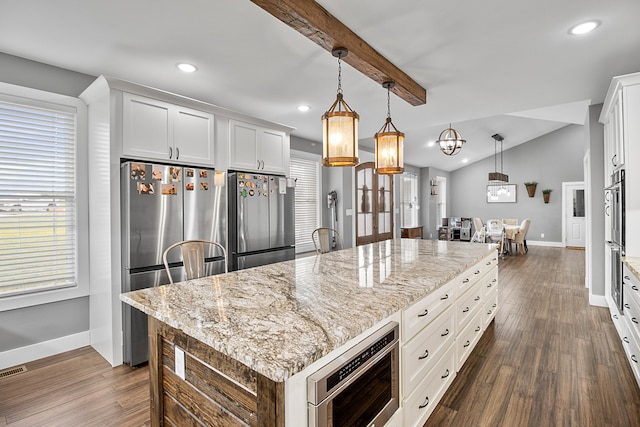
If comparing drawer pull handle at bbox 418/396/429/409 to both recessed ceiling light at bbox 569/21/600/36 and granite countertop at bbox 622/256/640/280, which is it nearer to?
granite countertop at bbox 622/256/640/280

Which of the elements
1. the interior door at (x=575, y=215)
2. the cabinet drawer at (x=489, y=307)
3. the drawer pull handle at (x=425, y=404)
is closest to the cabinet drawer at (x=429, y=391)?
the drawer pull handle at (x=425, y=404)

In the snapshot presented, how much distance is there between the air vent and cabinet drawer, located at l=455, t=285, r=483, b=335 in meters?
3.43

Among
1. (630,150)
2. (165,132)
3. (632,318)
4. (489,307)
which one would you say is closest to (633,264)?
(632,318)

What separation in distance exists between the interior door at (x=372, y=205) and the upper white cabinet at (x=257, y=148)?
2646 mm

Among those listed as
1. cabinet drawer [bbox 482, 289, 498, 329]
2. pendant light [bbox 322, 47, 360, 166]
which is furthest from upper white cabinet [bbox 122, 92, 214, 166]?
cabinet drawer [bbox 482, 289, 498, 329]

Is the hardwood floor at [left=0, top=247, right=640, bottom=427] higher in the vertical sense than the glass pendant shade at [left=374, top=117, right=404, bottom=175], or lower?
lower

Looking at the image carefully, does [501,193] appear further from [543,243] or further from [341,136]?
[341,136]

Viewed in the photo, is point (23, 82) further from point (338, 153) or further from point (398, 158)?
point (398, 158)

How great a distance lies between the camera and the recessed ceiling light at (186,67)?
2.75m

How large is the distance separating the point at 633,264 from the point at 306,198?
4156 mm

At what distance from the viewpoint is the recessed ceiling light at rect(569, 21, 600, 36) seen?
7.34 feet

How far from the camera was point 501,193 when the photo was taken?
1123 cm

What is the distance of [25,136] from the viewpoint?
276 cm

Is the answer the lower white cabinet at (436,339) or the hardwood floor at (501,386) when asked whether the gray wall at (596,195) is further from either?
the lower white cabinet at (436,339)
